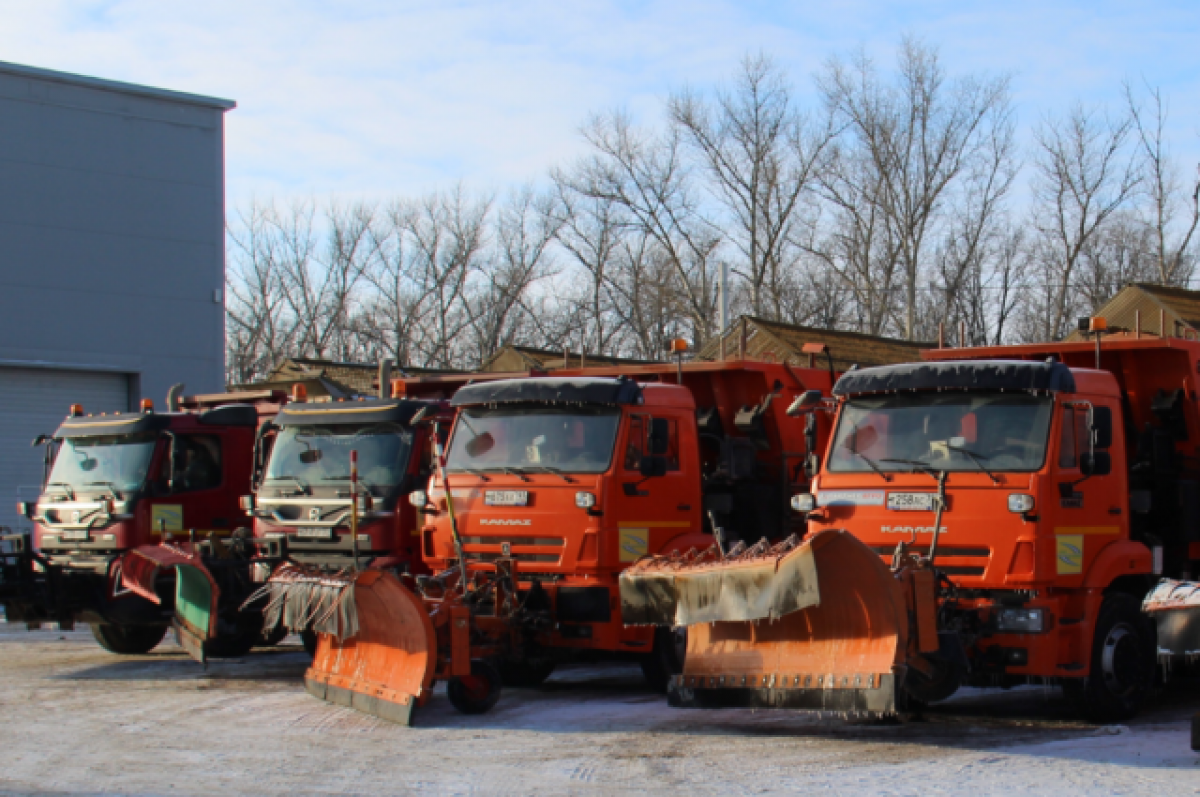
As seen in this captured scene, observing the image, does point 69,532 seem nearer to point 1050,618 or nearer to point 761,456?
point 761,456

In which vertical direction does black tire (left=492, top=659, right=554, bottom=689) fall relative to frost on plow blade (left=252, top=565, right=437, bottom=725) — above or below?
below

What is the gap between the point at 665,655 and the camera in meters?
11.4

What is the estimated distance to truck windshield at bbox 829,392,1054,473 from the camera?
9.55 metres

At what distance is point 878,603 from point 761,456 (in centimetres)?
471

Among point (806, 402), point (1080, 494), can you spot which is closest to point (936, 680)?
point (1080, 494)

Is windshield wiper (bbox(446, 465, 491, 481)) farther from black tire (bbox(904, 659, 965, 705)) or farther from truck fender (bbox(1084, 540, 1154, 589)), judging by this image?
truck fender (bbox(1084, 540, 1154, 589))

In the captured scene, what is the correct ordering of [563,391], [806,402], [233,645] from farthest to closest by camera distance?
[233,645] → [563,391] → [806,402]

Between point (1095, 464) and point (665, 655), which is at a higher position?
point (1095, 464)

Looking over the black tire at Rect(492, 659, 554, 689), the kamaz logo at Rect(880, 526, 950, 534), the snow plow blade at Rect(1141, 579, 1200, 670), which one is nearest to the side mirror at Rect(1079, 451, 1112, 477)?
the kamaz logo at Rect(880, 526, 950, 534)

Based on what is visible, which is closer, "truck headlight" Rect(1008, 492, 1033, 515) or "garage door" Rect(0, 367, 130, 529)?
"truck headlight" Rect(1008, 492, 1033, 515)

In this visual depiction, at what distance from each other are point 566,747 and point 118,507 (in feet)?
23.9

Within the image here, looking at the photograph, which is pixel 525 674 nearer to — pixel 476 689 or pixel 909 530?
pixel 476 689

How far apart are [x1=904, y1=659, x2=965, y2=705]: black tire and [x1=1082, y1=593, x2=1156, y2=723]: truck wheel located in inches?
A: 44.0

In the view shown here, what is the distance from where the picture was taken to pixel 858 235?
46281 millimetres
